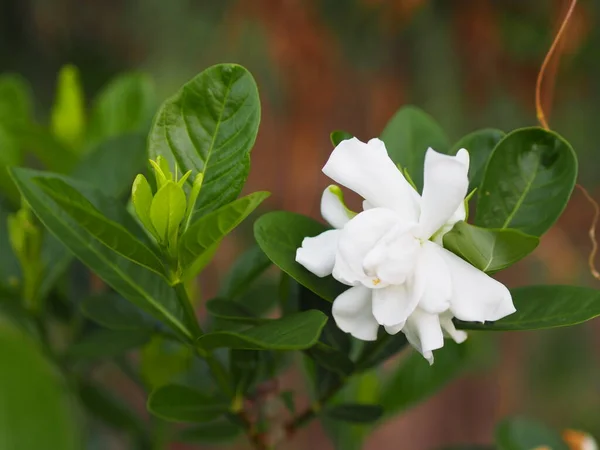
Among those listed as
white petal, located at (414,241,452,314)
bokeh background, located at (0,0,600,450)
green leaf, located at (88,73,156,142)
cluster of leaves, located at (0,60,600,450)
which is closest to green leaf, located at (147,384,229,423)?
cluster of leaves, located at (0,60,600,450)

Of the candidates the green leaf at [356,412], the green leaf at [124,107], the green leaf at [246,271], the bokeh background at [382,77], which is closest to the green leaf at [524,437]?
the green leaf at [356,412]

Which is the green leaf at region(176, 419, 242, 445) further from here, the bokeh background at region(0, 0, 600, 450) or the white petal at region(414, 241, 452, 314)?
the bokeh background at region(0, 0, 600, 450)

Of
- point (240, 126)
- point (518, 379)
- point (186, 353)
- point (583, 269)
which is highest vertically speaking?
point (240, 126)

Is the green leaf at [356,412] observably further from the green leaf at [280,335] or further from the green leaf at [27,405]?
the green leaf at [27,405]

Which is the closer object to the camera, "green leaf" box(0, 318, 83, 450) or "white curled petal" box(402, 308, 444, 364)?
"white curled petal" box(402, 308, 444, 364)

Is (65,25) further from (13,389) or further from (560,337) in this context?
(560,337)

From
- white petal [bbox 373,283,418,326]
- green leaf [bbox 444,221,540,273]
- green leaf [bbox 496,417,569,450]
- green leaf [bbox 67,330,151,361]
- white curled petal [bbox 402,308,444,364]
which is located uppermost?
green leaf [bbox 444,221,540,273]

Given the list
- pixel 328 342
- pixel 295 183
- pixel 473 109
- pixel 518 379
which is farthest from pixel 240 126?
pixel 518 379

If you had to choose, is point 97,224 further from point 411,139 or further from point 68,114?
point 68,114
